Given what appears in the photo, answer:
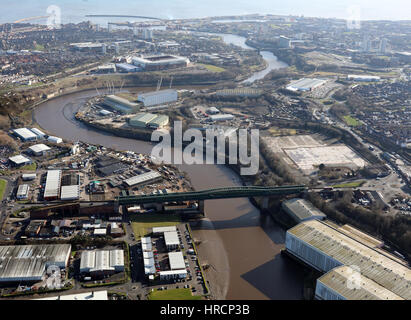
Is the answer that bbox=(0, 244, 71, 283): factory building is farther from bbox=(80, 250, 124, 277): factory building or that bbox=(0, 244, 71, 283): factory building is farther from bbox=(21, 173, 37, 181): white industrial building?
bbox=(21, 173, 37, 181): white industrial building

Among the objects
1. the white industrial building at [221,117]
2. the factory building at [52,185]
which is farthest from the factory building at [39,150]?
the white industrial building at [221,117]

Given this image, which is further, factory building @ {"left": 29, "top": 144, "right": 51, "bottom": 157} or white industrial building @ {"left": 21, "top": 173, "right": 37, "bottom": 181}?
factory building @ {"left": 29, "top": 144, "right": 51, "bottom": 157}

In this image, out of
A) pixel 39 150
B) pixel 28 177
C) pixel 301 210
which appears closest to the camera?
pixel 301 210

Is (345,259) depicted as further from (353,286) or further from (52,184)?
(52,184)

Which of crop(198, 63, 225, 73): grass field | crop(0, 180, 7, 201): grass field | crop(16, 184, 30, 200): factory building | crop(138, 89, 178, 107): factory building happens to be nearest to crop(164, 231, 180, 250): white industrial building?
crop(16, 184, 30, 200): factory building

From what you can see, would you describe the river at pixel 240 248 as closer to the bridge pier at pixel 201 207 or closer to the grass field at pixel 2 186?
the bridge pier at pixel 201 207

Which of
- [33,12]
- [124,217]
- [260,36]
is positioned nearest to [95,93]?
[124,217]

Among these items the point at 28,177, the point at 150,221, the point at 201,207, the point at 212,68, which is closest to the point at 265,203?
the point at 201,207
